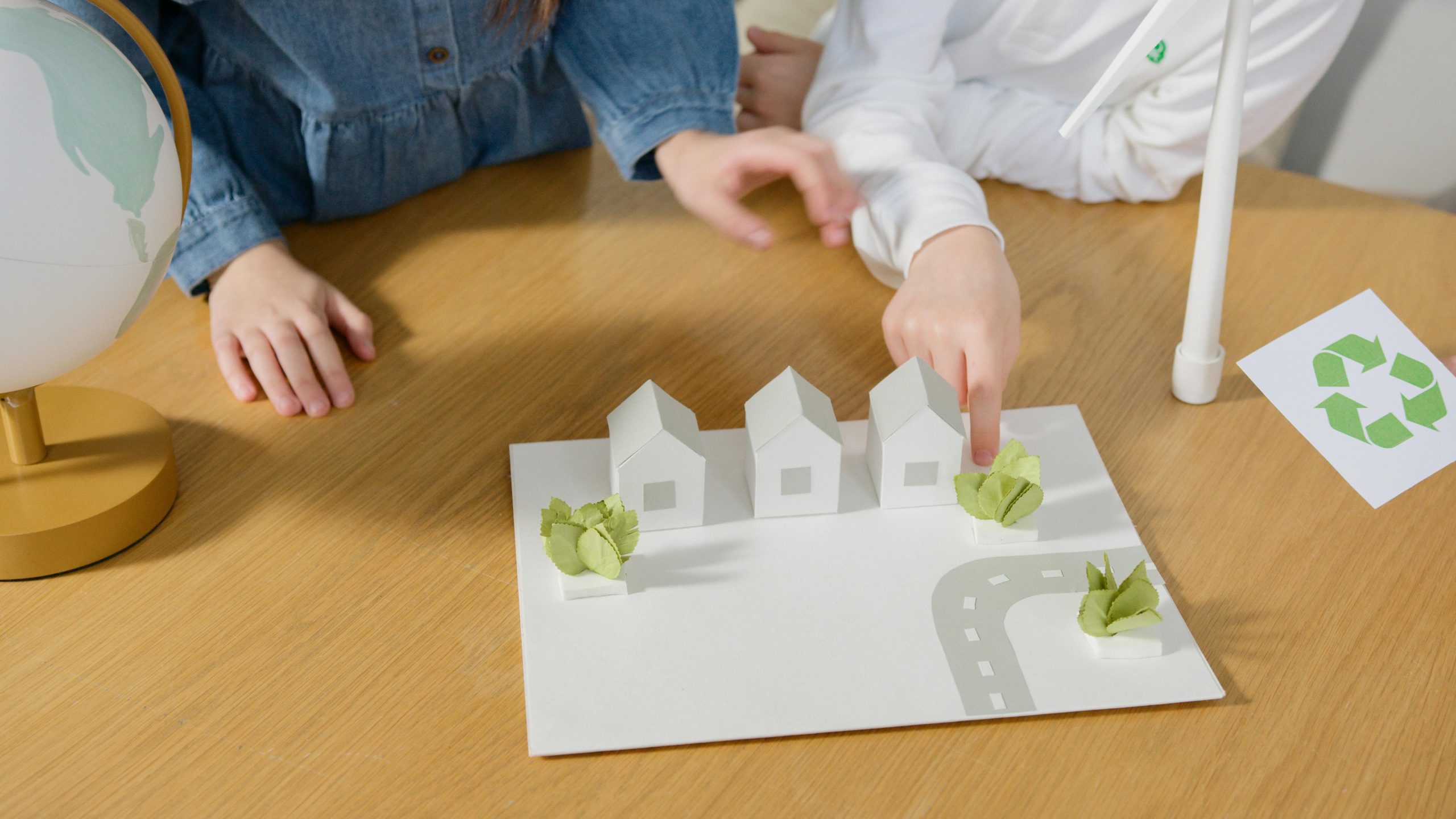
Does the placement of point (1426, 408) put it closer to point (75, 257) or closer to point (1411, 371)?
point (1411, 371)

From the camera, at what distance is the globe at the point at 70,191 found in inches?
18.9

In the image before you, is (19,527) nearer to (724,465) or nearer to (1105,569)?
(724,465)

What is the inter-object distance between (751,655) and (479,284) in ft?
1.26

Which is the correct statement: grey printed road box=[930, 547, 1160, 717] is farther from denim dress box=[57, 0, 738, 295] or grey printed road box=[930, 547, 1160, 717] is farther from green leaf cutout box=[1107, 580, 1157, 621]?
denim dress box=[57, 0, 738, 295]

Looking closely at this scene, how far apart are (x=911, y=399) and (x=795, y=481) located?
0.08m

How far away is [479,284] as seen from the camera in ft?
2.74

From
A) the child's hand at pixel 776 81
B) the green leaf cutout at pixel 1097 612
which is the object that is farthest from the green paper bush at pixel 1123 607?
the child's hand at pixel 776 81

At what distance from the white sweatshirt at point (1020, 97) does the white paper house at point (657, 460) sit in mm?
258

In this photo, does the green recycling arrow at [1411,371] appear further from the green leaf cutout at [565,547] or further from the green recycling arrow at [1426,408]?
the green leaf cutout at [565,547]

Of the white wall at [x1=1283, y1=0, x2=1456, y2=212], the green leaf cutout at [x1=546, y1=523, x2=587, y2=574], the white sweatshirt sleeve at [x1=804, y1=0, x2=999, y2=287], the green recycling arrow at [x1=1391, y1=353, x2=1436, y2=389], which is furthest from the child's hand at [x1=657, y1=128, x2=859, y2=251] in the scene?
the white wall at [x1=1283, y1=0, x2=1456, y2=212]

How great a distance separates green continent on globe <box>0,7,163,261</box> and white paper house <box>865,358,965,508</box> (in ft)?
1.27

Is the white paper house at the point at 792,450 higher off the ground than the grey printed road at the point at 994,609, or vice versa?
A: the white paper house at the point at 792,450

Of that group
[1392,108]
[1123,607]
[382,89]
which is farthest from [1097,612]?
[1392,108]

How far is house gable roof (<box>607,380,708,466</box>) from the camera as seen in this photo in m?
0.61
